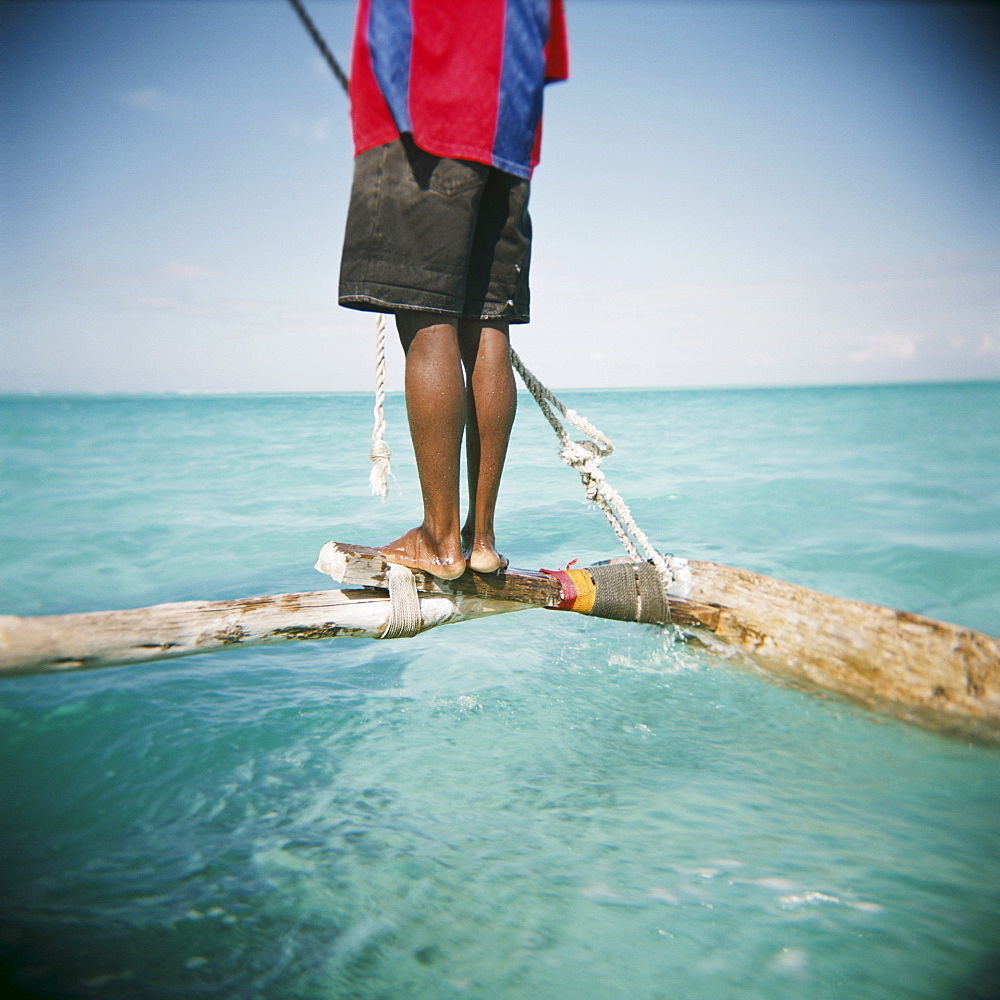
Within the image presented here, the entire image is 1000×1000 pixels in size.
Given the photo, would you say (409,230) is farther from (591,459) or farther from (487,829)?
(487,829)

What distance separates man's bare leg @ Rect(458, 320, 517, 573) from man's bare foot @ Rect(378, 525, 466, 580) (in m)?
0.10

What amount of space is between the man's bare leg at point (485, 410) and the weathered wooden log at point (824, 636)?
18 cm

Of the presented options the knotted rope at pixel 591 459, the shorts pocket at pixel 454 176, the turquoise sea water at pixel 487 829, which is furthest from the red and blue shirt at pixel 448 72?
the turquoise sea water at pixel 487 829

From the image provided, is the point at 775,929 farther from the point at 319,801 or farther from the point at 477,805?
the point at 319,801

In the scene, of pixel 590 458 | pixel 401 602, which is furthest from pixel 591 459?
pixel 401 602

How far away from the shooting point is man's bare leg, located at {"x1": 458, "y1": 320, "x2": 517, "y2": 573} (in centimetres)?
183

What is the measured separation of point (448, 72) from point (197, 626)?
5.00ft

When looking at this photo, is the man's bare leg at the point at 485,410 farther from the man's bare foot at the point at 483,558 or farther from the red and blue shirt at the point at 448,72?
the red and blue shirt at the point at 448,72

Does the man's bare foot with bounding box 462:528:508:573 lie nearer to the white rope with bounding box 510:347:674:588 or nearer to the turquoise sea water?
the white rope with bounding box 510:347:674:588

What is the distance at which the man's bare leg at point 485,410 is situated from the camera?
183 centimetres

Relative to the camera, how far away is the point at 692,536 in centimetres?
601

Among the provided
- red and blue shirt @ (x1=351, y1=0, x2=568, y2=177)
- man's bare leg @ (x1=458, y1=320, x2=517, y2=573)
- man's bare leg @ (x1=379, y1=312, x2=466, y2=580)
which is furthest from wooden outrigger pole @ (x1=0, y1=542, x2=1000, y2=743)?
red and blue shirt @ (x1=351, y1=0, x2=568, y2=177)

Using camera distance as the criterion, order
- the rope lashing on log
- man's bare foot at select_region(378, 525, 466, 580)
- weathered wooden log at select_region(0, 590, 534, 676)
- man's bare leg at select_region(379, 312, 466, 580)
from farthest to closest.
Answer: the rope lashing on log
man's bare foot at select_region(378, 525, 466, 580)
man's bare leg at select_region(379, 312, 466, 580)
weathered wooden log at select_region(0, 590, 534, 676)

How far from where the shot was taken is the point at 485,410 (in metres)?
1.83
